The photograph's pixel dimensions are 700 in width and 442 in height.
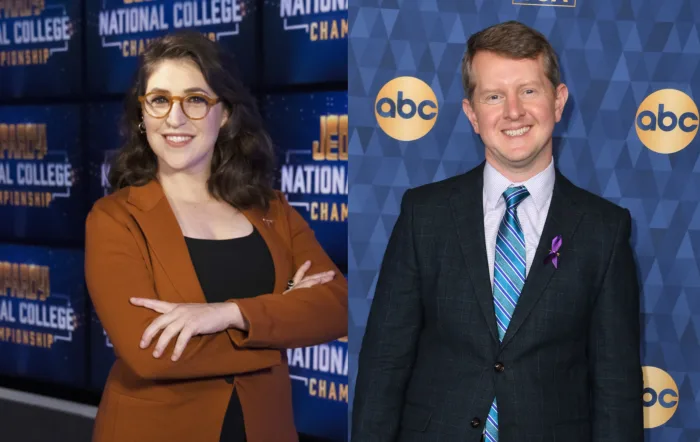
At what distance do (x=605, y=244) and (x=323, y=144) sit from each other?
7.00ft

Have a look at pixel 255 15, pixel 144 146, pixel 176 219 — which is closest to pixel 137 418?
pixel 176 219

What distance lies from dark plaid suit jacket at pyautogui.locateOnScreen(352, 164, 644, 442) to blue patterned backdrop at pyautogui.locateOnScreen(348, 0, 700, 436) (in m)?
0.17

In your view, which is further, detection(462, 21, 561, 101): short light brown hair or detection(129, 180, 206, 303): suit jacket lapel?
detection(129, 180, 206, 303): suit jacket lapel

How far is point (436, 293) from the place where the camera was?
6.43 feet

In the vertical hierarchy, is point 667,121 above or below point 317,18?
below

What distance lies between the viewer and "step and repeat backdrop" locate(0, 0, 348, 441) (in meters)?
3.96

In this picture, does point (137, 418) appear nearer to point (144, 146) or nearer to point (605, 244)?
point (144, 146)

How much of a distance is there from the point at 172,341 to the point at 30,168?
3057 mm

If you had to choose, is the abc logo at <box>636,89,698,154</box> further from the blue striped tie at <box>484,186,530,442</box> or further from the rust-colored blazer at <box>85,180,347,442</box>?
the rust-colored blazer at <box>85,180,347,442</box>

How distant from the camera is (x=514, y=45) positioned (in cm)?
193

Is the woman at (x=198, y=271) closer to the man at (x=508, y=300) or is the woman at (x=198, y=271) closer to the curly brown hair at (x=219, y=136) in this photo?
the curly brown hair at (x=219, y=136)

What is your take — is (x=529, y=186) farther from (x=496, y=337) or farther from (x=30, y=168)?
(x=30, y=168)

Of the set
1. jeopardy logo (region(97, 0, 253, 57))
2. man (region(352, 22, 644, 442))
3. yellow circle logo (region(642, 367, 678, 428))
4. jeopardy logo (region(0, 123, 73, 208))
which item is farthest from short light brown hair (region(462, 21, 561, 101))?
jeopardy logo (region(0, 123, 73, 208))

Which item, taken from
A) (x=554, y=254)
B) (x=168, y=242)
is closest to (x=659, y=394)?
(x=554, y=254)
